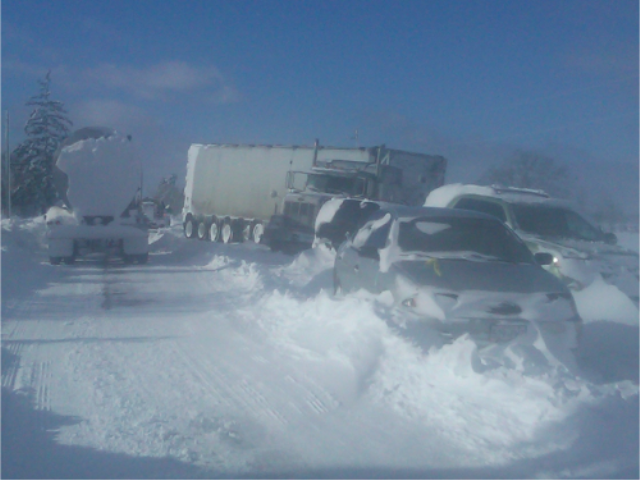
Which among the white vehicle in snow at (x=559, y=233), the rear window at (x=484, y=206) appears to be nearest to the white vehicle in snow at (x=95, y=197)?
the white vehicle in snow at (x=559, y=233)

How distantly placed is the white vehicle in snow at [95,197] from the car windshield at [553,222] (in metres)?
9.28

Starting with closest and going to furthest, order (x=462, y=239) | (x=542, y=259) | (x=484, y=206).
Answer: (x=542, y=259)
(x=462, y=239)
(x=484, y=206)

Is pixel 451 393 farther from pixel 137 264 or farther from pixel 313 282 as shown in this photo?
pixel 137 264

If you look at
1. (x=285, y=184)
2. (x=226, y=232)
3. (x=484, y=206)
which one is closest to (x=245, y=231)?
(x=226, y=232)

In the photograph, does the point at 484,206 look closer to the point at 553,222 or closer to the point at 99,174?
the point at 553,222

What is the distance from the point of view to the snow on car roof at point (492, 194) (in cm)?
1227

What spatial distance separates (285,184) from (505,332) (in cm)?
1830

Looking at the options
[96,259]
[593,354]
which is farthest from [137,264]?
[593,354]

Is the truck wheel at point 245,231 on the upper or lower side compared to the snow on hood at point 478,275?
lower

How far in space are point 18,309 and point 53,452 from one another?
6.04 meters

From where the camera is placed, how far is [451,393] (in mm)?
5516

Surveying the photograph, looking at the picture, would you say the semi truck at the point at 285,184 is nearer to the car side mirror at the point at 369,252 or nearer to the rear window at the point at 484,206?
the rear window at the point at 484,206

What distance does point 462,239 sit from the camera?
8.20 m

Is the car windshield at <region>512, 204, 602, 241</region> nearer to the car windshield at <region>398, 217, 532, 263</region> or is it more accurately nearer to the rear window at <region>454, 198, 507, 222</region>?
the rear window at <region>454, 198, 507, 222</region>
